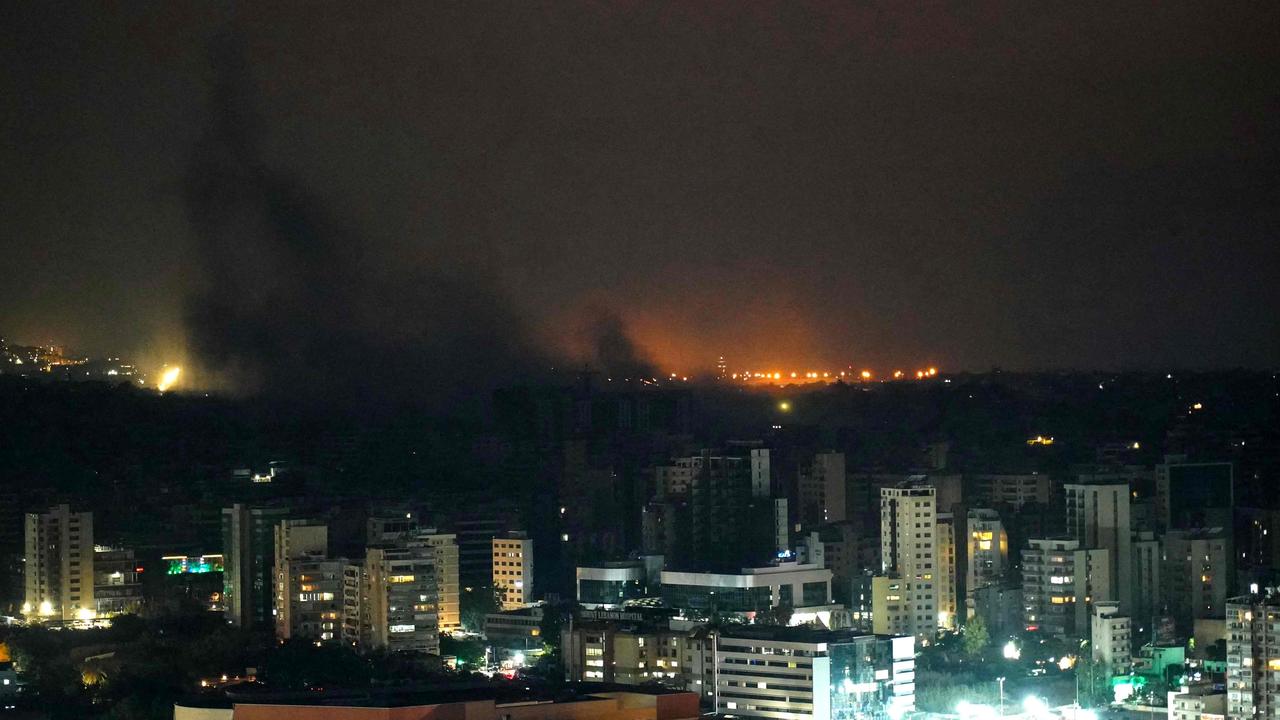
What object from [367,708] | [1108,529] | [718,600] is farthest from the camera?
[1108,529]

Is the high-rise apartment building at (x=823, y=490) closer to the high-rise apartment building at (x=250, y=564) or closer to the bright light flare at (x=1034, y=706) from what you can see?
the high-rise apartment building at (x=250, y=564)

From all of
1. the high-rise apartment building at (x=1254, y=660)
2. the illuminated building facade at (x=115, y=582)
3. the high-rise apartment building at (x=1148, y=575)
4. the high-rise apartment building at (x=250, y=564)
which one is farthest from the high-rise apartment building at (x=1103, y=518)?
the illuminated building facade at (x=115, y=582)

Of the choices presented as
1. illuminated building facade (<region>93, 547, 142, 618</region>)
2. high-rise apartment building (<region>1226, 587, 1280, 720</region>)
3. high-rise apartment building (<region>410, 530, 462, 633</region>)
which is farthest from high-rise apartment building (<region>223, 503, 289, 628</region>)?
high-rise apartment building (<region>1226, 587, 1280, 720</region>)

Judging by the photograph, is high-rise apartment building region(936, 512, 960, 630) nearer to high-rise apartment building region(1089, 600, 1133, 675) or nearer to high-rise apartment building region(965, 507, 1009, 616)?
high-rise apartment building region(965, 507, 1009, 616)

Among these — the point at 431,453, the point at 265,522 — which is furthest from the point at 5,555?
the point at 431,453

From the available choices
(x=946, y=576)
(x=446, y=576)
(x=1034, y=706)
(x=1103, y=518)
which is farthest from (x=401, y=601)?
(x=1103, y=518)

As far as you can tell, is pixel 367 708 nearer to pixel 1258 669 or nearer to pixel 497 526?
pixel 1258 669
